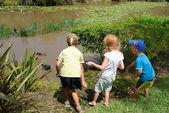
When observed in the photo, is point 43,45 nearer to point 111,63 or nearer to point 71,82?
point 71,82

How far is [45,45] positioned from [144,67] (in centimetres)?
569

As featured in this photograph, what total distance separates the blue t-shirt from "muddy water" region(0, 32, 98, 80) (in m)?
3.09

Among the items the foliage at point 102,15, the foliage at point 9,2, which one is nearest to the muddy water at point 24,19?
the foliage at point 102,15

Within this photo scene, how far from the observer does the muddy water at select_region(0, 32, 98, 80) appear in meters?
6.33

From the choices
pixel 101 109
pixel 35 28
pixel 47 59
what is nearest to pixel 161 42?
pixel 101 109

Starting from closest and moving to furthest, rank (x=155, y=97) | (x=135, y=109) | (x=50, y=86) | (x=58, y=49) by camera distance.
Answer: (x=135, y=109)
(x=155, y=97)
(x=50, y=86)
(x=58, y=49)

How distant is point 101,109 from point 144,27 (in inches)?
103

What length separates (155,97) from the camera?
3.38m

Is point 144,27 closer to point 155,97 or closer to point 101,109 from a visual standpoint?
point 155,97

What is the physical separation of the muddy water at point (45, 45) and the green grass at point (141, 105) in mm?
2903

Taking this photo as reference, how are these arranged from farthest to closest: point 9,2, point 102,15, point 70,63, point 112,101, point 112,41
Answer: point 9,2
point 102,15
point 112,101
point 112,41
point 70,63

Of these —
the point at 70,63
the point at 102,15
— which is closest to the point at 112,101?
the point at 70,63

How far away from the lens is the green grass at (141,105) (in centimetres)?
298

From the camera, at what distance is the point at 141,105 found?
3.12 m
